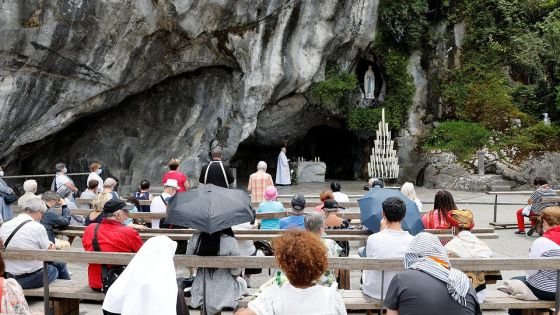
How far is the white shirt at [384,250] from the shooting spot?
4.94 metres

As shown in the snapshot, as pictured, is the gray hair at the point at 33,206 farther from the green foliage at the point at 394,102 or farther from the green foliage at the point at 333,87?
the green foliage at the point at 394,102

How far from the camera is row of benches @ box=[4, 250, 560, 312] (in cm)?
471

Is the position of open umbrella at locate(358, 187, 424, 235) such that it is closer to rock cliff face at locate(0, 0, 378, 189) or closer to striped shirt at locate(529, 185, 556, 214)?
striped shirt at locate(529, 185, 556, 214)

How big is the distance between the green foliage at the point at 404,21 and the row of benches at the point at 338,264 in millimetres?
17560

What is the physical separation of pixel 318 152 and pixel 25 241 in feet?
78.2

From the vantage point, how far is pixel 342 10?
1941cm

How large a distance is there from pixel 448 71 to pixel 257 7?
9.40 meters

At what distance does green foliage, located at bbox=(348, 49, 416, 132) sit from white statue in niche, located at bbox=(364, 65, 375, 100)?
3.23 ft

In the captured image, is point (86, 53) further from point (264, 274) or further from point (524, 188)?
point (524, 188)

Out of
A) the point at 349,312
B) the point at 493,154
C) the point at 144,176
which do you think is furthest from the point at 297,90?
the point at 349,312

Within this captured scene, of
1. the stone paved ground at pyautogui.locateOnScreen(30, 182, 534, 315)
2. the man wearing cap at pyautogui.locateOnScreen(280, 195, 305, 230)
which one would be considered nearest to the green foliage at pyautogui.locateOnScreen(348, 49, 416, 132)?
the stone paved ground at pyautogui.locateOnScreen(30, 182, 534, 315)

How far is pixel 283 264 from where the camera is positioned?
3084 millimetres

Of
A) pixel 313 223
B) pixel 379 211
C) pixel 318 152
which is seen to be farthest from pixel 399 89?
pixel 313 223

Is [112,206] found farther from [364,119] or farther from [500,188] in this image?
[364,119]
